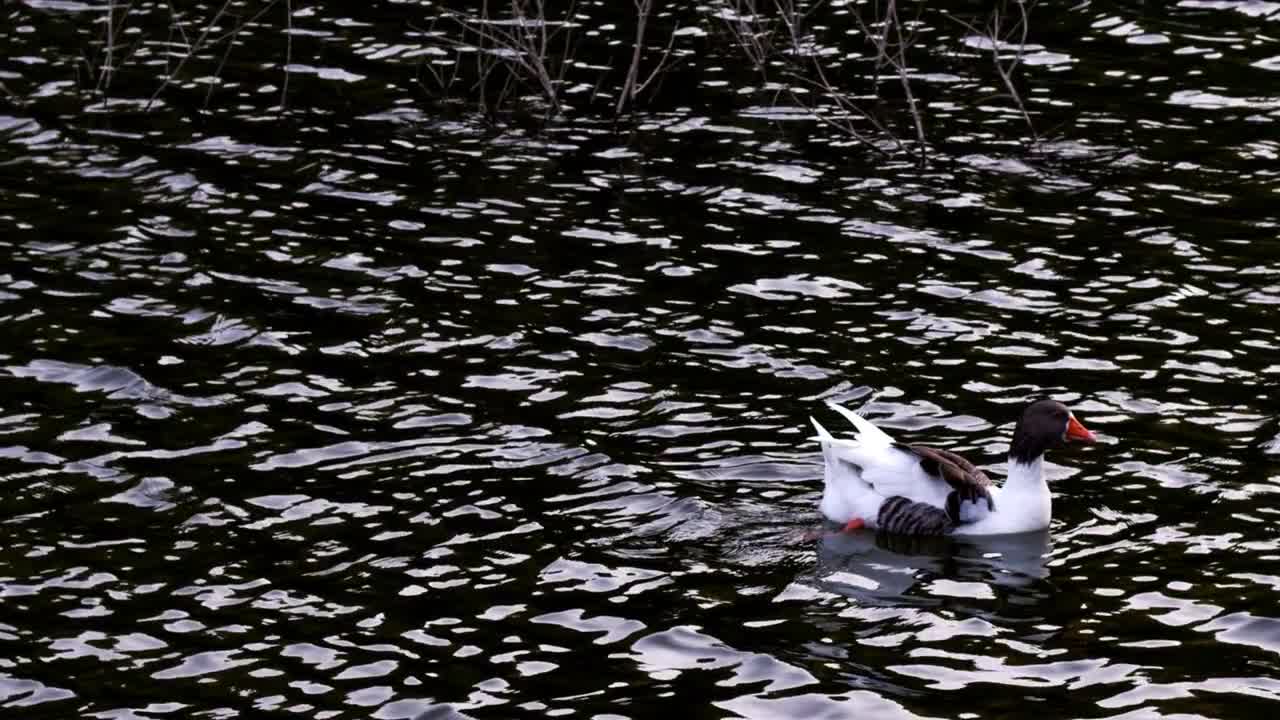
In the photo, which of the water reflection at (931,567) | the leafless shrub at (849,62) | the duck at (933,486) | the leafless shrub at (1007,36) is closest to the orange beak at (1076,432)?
the duck at (933,486)

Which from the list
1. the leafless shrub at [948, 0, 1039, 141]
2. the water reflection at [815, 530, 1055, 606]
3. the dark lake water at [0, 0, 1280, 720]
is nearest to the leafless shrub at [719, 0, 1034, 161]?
the leafless shrub at [948, 0, 1039, 141]

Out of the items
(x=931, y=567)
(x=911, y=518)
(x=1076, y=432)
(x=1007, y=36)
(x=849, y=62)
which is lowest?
(x=931, y=567)

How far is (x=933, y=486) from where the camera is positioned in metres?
12.8

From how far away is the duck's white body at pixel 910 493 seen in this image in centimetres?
1279

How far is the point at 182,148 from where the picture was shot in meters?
20.2

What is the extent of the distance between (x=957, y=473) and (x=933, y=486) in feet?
0.79

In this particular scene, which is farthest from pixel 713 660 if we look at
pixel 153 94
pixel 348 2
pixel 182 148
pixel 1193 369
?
pixel 348 2

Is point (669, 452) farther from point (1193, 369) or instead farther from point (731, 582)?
point (1193, 369)

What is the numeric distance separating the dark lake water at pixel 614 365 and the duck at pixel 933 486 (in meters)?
0.18

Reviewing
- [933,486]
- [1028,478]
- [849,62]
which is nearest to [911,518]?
[933,486]

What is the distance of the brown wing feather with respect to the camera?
12.6 m

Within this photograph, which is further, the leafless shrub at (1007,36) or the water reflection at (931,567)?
the leafless shrub at (1007,36)

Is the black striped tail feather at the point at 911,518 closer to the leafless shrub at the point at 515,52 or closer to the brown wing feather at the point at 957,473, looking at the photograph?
the brown wing feather at the point at 957,473

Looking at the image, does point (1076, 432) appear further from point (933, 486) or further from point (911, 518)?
point (911, 518)
